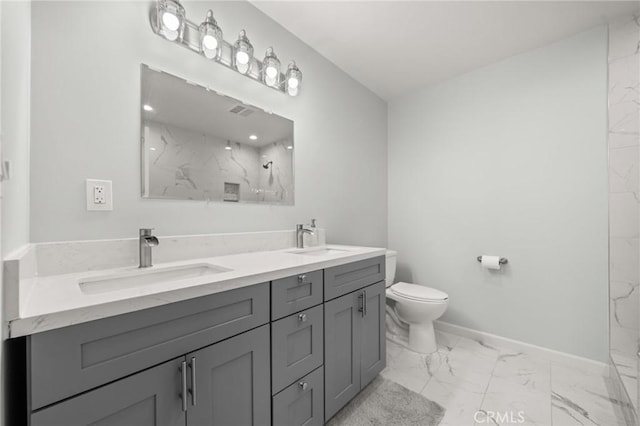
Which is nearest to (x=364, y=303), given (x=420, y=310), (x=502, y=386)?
(x=420, y=310)

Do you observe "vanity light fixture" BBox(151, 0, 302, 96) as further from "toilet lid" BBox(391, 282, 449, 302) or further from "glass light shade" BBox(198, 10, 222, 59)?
"toilet lid" BBox(391, 282, 449, 302)

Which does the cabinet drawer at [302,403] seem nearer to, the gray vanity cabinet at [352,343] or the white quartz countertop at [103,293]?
the gray vanity cabinet at [352,343]

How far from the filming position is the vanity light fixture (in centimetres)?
120

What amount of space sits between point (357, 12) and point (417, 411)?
7.59 ft

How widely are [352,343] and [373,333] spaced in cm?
21

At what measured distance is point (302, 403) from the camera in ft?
3.68

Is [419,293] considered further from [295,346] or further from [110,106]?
[110,106]

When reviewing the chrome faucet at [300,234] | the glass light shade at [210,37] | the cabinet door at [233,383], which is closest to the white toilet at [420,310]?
the chrome faucet at [300,234]

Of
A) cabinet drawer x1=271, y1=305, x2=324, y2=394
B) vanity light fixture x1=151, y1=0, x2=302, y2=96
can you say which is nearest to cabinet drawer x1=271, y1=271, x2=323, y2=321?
cabinet drawer x1=271, y1=305, x2=324, y2=394

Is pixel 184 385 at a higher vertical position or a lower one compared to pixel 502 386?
higher

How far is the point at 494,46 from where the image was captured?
78.0 inches

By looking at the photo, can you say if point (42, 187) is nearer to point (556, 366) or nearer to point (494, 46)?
point (494, 46)

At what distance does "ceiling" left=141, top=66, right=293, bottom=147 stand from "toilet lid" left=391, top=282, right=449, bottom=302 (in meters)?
1.45

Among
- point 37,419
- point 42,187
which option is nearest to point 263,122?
point 42,187
